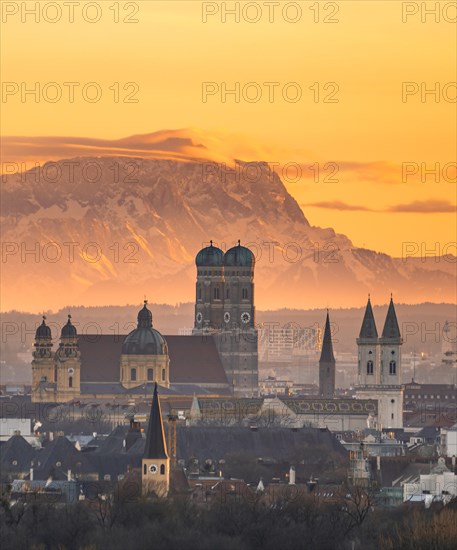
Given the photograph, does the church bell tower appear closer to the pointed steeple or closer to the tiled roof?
the pointed steeple

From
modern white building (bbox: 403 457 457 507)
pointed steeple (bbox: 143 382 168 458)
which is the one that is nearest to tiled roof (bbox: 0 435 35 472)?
pointed steeple (bbox: 143 382 168 458)

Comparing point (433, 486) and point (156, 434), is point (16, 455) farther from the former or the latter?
point (433, 486)

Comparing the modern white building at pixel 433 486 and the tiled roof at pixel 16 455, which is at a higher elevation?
the tiled roof at pixel 16 455

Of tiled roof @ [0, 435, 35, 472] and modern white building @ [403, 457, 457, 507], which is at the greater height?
tiled roof @ [0, 435, 35, 472]

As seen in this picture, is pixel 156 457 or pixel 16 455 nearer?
pixel 156 457

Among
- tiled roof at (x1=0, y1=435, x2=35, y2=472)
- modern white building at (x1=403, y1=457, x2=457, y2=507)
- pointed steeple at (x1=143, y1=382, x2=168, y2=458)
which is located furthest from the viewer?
tiled roof at (x1=0, y1=435, x2=35, y2=472)

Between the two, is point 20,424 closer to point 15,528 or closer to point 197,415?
point 197,415

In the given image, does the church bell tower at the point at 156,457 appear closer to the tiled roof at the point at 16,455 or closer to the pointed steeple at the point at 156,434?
the pointed steeple at the point at 156,434

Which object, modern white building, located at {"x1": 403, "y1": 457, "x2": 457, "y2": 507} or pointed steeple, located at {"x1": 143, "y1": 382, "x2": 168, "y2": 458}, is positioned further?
pointed steeple, located at {"x1": 143, "y1": 382, "x2": 168, "y2": 458}

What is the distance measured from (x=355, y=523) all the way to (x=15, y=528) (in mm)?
11709

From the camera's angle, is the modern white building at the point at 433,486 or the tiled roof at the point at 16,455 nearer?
the modern white building at the point at 433,486

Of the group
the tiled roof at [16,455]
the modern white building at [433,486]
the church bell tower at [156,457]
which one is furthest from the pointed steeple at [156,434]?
the tiled roof at [16,455]

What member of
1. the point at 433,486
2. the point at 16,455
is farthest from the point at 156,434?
the point at 16,455

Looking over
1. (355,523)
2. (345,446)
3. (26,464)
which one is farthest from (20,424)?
(355,523)
